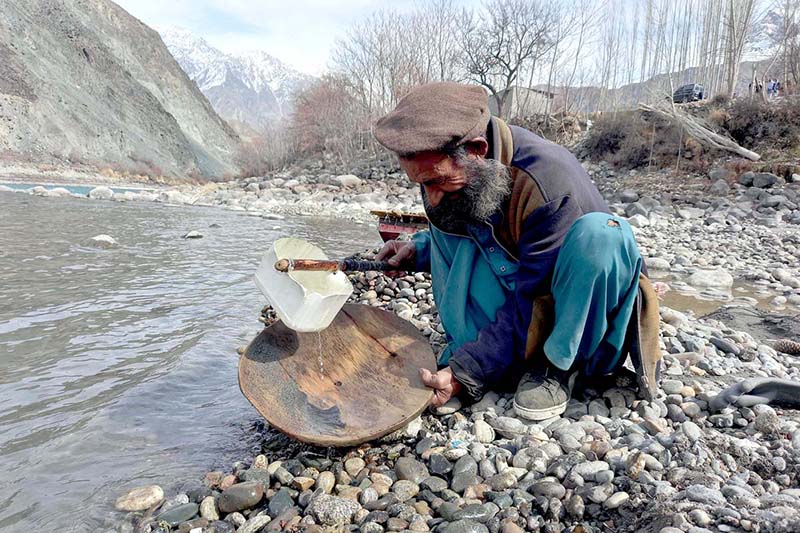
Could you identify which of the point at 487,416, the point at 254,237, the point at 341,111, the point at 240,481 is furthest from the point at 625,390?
the point at 341,111

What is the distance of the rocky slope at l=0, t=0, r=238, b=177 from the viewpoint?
29.7 meters

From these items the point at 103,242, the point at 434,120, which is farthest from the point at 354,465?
the point at 103,242

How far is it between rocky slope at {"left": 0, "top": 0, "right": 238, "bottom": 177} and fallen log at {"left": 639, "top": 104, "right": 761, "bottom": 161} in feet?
96.3

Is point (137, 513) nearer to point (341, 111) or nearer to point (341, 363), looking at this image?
point (341, 363)

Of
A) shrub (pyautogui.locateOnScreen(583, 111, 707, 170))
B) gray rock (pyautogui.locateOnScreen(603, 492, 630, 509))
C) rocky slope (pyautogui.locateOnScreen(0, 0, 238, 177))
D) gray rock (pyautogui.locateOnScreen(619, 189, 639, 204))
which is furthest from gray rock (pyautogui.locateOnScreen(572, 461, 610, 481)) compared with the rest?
rocky slope (pyautogui.locateOnScreen(0, 0, 238, 177))

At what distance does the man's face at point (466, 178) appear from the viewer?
1737mm

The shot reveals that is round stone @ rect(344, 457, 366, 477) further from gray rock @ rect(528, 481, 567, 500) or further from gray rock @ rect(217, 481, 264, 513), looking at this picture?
gray rock @ rect(528, 481, 567, 500)

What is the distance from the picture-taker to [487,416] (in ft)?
6.14

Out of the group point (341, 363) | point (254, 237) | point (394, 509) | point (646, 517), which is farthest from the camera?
point (254, 237)

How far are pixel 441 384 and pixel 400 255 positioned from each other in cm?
65

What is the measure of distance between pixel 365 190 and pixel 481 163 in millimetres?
14785

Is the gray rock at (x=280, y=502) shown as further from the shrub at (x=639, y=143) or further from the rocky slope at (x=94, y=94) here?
the rocky slope at (x=94, y=94)

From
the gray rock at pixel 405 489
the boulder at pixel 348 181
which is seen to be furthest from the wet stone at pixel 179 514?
the boulder at pixel 348 181

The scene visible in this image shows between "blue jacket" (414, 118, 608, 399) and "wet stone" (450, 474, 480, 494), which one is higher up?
"blue jacket" (414, 118, 608, 399)
